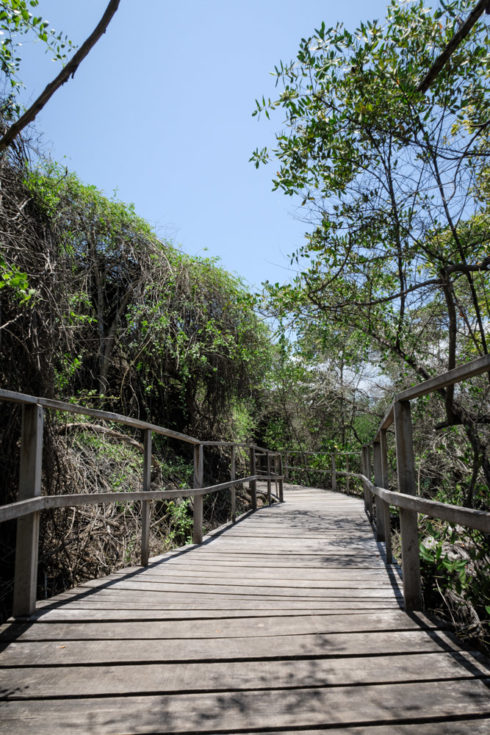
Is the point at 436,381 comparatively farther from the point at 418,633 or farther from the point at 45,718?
the point at 45,718

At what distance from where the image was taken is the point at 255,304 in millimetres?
7152

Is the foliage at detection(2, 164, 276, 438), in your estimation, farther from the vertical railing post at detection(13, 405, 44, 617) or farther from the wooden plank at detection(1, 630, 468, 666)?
the wooden plank at detection(1, 630, 468, 666)

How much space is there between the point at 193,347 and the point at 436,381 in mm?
6998

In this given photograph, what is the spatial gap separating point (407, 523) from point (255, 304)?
4.88m

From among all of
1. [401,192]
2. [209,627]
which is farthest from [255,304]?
[209,627]

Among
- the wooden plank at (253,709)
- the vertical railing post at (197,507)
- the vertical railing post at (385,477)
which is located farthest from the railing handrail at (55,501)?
the vertical railing post at (385,477)

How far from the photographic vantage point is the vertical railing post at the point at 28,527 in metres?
2.41

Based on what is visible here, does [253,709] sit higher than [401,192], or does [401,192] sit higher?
[401,192]

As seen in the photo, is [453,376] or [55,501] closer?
[453,376]

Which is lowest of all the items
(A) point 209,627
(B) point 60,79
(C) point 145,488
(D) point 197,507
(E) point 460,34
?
(A) point 209,627

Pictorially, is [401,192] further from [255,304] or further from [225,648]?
[225,648]

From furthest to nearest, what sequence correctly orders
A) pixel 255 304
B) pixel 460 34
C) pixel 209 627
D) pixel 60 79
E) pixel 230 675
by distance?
pixel 255 304
pixel 460 34
pixel 209 627
pixel 60 79
pixel 230 675

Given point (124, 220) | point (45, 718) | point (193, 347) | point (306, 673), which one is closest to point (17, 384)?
point (45, 718)

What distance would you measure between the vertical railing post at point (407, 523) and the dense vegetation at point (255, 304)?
597 mm
